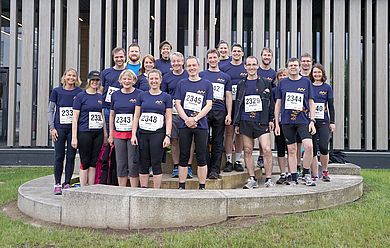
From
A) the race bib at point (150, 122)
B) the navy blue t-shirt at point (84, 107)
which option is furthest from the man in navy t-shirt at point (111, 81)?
the race bib at point (150, 122)

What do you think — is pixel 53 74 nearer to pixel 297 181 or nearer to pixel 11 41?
pixel 11 41

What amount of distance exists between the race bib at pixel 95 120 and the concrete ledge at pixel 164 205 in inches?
34.8

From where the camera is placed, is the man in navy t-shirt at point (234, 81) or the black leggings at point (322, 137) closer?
the black leggings at point (322, 137)

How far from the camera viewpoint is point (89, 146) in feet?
18.6

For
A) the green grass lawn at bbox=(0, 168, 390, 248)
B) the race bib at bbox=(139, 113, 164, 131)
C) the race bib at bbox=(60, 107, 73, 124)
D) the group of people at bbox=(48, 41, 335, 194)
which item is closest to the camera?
the green grass lawn at bbox=(0, 168, 390, 248)

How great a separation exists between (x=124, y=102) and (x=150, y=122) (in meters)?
0.48

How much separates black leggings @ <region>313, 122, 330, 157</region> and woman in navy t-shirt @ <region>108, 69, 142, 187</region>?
8.59 ft

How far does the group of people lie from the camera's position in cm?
534

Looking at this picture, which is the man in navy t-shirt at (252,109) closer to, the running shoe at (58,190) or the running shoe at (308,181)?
the running shoe at (308,181)

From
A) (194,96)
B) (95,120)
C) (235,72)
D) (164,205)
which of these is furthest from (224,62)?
(164,205)

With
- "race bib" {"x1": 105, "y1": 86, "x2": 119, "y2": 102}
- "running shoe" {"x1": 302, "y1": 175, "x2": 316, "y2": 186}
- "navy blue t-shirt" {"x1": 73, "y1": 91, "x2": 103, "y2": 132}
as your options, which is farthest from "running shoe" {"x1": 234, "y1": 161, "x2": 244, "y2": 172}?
"navy blue t-shirt" {"x1": 73, "y1": 91, "x2": 103, "y2": 132}

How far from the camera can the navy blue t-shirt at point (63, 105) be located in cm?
577

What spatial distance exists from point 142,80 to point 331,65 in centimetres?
836

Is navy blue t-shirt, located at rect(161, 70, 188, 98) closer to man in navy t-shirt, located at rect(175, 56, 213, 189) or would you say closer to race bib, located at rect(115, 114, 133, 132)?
man in navy t-shirt, located at rect(175, 56, 213, 189)
